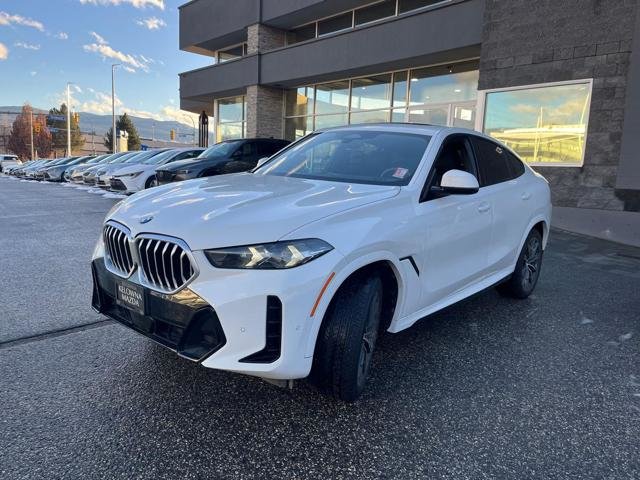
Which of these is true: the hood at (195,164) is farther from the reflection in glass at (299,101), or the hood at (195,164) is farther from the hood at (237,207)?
the reflection in glass at (299,101)

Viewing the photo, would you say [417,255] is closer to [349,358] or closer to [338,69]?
[349,358]

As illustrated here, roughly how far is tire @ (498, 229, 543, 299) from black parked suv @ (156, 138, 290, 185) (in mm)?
6620

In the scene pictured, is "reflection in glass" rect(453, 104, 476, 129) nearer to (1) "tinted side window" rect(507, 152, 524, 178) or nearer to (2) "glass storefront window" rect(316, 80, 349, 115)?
(2) "glass storefront window" rect(316, 80, 349, 115)

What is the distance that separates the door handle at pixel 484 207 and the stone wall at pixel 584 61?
7073 mm

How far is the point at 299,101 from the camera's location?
1927cm

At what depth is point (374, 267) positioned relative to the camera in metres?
2.73

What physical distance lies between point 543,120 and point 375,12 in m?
8.21

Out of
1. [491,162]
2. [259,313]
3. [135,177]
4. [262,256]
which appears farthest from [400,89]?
[259,313]

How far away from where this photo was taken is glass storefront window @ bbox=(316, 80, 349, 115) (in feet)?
56.6

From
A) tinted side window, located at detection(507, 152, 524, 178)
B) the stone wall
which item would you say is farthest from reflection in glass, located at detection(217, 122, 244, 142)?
tinted side window, located at detection(507, 152, 524, 178)

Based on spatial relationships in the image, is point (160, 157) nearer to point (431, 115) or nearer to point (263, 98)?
point (263, 98)

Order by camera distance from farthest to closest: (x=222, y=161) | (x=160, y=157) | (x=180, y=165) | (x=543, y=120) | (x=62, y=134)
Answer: (x=62, y=134) < (x=160, y=157) < (x=222, y=161) < (x=180, y=165) < (x=543, y=120)

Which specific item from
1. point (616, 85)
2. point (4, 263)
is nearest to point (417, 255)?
point (4, 263)

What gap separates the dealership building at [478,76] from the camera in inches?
367
